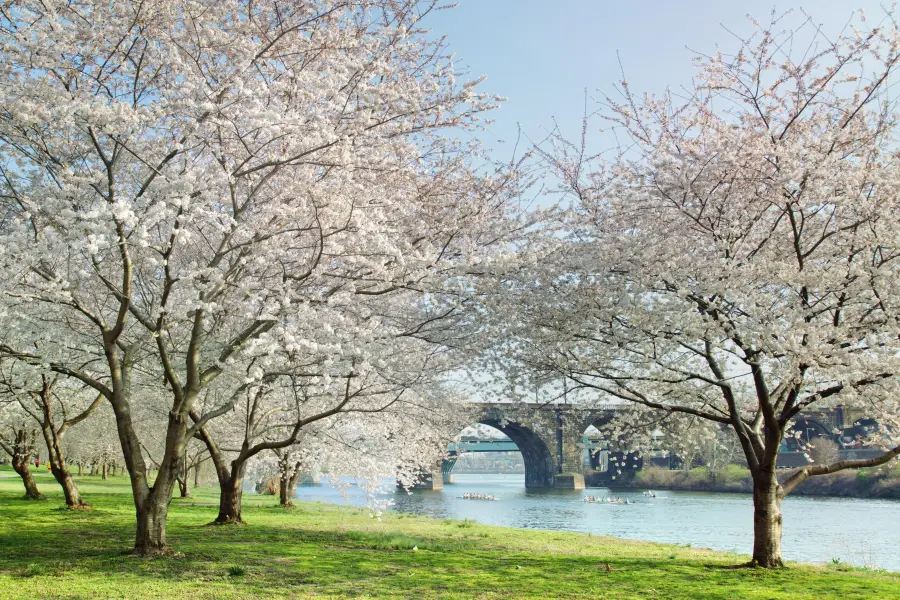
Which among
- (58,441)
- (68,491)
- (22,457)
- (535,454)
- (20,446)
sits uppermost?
(58,441)

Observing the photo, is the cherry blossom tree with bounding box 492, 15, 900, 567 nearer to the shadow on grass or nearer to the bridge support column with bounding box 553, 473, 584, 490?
the shadow on grass

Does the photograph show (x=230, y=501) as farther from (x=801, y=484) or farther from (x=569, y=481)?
(x=569, y=481)

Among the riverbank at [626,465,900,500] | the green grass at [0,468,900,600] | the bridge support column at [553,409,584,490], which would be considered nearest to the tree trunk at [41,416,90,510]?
the green grass at [0,468,900,600]

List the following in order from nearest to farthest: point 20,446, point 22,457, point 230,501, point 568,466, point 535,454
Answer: point 230,501, point 20,446, point 22,457, point 568,466, point 535,454

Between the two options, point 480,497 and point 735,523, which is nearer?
point 735,523

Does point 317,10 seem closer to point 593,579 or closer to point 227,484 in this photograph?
point 593,579

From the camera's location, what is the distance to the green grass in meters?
8.38

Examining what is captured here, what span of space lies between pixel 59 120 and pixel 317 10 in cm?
360

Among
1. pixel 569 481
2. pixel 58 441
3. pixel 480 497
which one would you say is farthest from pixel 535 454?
pixel 58 441

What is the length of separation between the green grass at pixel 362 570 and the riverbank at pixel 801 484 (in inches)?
1765

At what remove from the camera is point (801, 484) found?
179 feet

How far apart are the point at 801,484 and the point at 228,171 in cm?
5692

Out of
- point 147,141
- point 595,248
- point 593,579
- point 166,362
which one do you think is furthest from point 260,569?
point 595,248

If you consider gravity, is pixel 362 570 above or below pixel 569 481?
above
